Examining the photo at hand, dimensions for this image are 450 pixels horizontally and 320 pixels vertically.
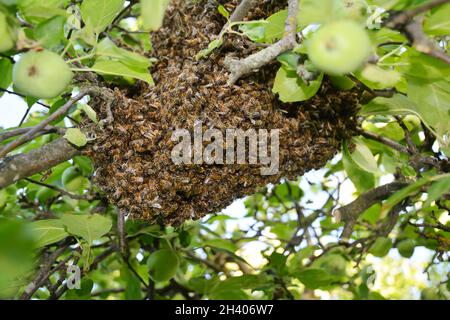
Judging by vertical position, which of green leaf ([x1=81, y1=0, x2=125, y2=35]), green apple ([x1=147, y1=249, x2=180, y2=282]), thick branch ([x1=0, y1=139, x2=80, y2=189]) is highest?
green leaf ([x1=81, y1=0, x2=125, y2=35])

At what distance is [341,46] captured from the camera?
2.97 ft

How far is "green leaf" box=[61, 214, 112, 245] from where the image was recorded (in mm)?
1469

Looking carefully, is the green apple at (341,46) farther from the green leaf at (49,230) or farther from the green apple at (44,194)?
the green apple at (44,194)

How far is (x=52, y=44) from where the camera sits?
118cm

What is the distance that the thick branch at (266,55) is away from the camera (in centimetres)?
124

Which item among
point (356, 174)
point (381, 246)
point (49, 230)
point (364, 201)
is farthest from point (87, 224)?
point (381, 246)

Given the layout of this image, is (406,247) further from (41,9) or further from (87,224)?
(41,9)

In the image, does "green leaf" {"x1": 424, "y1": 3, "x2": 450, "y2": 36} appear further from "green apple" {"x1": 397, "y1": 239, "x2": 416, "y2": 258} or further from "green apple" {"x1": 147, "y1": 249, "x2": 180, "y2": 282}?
"green apple" {"x1": 397, "y1": 239, "x2": 416, "y2": 258}

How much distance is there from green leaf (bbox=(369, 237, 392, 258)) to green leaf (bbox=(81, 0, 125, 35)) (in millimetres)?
1513

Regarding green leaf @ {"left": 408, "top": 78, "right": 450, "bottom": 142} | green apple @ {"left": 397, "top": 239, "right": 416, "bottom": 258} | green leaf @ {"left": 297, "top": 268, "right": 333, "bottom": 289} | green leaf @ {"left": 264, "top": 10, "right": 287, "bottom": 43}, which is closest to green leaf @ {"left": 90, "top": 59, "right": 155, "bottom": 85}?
green leaf @ {"left": 264, "top": 10, "right": 287, "bottom": 43}

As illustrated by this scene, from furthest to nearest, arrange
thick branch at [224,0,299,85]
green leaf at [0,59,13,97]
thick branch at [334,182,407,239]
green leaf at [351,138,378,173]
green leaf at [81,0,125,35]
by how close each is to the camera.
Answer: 1. thick branch at [334,182,407,239]
2. green leaf at [0,59,13,97]
3. green leaf at [351,138,378,173]
4. green leaf at [81,0,125,35]
5. thick branch at [224,0,299,85]

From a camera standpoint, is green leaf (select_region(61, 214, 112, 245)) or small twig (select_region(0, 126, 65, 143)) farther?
green leaf (select_region(61, 214, 112, 245))

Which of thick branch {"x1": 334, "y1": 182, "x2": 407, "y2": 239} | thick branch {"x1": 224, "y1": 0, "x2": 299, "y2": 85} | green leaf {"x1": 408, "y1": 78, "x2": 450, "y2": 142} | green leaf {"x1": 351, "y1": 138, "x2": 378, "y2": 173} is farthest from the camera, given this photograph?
thick branch {"x1": 334, "y1": 182, "x2": 407, "y2": 239}
